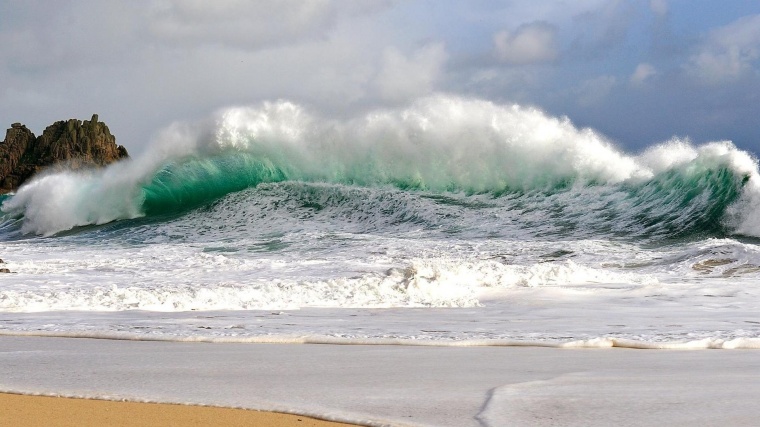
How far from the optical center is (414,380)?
134 inches

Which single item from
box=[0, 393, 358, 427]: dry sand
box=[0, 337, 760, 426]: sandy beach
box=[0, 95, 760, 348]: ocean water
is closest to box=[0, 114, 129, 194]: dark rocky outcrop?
box=[0, 95, 760, 348]: ocean water

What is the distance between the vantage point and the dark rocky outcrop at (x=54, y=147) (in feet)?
206

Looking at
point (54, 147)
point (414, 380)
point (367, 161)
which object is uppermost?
point (54, 147)

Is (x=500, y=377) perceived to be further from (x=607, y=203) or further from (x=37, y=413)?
(x=607, y=203)

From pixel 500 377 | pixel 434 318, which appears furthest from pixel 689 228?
pixel 500 377

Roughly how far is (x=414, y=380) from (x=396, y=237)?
12.0 meters

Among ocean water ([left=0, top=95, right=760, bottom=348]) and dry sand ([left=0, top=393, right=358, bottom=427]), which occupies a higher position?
ocean water ([left=0, top=95, right=760, bottom=348])

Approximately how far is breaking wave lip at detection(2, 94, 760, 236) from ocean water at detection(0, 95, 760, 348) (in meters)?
0.05

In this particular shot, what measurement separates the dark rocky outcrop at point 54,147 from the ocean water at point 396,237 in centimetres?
4080

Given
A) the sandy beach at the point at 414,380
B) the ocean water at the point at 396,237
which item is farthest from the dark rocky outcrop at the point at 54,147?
the sandy beach at the point at 414,380

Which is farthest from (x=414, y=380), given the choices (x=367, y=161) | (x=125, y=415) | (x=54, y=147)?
(x=54, y=147)

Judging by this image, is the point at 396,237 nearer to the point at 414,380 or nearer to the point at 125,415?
the point at 414,380

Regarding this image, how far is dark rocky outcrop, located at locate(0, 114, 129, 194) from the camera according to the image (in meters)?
62.8

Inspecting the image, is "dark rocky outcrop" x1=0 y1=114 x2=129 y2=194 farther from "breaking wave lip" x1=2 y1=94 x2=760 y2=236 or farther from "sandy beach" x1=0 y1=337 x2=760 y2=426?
"sandy beach" x1=0 y1=337 x2=760 y2=426
